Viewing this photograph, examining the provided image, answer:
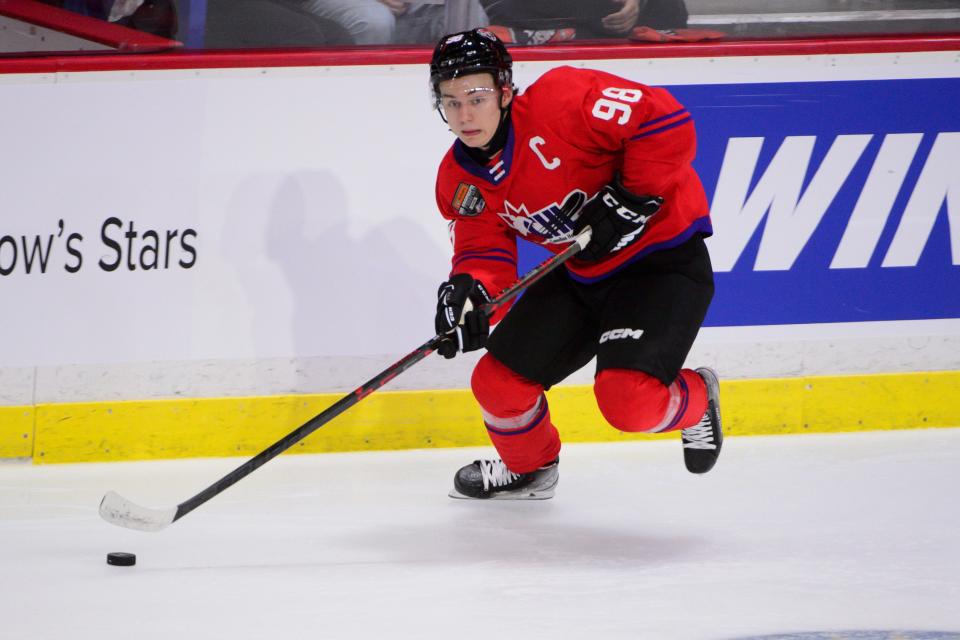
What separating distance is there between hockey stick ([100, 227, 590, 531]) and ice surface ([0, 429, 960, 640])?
0.28ft

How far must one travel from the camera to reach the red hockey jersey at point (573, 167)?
8.67 ft

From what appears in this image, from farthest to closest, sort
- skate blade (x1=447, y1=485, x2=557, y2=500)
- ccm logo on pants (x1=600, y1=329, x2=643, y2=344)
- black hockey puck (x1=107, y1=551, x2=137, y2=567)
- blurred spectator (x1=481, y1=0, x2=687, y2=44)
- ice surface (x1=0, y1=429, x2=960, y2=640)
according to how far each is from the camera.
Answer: blurred spectator (x1=481, y1=0, x2=687, y2=44)
skate blade (x1=447, y1=485, x2=557, y2=500)
ccm logo on pants (x1=600, y1=329, x2=643, y2=344)
black hockey puck (x1=107, y1=551, x2=137, y2=567)
ice surface (x1=0, y1=429, x2=960, y2=640)

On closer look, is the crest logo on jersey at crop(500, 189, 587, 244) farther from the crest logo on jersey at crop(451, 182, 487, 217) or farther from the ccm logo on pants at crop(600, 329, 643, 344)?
the ccm logo on pants at crop(600, 329, 643, 344)

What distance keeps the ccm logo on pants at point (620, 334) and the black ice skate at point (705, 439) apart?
0.31 m

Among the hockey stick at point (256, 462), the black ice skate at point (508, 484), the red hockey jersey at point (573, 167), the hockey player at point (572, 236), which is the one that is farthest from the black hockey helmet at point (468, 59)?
the black ice skate at point (508, 484)

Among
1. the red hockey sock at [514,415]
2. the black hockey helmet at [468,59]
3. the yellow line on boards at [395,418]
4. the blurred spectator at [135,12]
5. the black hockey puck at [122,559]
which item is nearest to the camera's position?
the black hockey puck at [122,559]

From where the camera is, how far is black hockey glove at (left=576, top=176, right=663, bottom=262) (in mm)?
2650

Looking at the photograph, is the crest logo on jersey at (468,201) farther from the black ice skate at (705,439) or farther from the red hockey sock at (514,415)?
the black ice skate at (705,439)

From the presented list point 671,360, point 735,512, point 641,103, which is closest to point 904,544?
point 735,512

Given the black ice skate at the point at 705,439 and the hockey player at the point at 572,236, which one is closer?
the hockey player at the point at 572,236

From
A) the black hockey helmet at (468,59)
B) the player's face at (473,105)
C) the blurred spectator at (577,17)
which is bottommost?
the player's face at (473,105)

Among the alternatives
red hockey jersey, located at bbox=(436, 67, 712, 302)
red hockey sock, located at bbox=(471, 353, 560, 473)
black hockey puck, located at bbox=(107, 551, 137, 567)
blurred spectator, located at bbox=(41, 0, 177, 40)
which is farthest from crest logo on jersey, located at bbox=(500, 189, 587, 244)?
blurred spectator, located at bbox=(41, 0, 177, 40)

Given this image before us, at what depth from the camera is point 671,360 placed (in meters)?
2.68

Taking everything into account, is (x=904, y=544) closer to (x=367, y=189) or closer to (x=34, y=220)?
(x=367, y=189)
